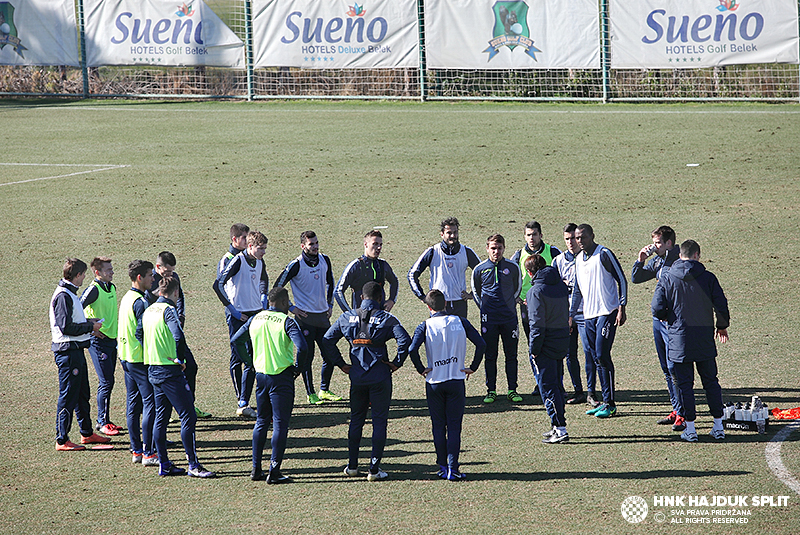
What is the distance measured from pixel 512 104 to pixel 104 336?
820 inches

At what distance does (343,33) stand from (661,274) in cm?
2063

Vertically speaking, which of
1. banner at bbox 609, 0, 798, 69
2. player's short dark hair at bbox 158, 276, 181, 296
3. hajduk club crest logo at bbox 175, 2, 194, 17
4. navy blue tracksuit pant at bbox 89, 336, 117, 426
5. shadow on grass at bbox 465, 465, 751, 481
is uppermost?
hajduk club crest logo at bbox 175, 2, 194, 17

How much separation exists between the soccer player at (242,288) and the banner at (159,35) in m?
20.2

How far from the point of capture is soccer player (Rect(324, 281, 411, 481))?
28.6 feet

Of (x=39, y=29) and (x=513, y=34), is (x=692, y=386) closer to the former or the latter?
(x=513, y=34)

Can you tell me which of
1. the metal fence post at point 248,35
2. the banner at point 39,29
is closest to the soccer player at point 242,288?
the metal fence post at point 248,35

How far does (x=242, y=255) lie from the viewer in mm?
11141

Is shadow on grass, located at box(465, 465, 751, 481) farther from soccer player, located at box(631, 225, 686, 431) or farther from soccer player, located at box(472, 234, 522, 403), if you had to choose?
soccer player, located at box(472, 234, 522, 403)

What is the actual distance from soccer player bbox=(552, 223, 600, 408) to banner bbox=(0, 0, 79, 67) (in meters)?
25.0

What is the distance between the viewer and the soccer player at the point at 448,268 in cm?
1166

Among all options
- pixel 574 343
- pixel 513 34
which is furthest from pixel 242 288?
pixel 513 34

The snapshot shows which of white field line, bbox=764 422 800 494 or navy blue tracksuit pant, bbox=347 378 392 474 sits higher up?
navy blue tracksuit pant, bbox=347 378 392 474

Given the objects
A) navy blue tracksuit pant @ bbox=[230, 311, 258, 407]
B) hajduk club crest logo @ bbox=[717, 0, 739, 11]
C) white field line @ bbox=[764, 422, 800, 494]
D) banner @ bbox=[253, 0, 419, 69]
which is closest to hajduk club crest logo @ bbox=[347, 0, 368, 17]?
banner @ bbox=[253, 0, 419, 69]

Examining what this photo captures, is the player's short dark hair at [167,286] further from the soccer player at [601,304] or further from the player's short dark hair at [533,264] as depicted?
the soccer player at [601,304]
